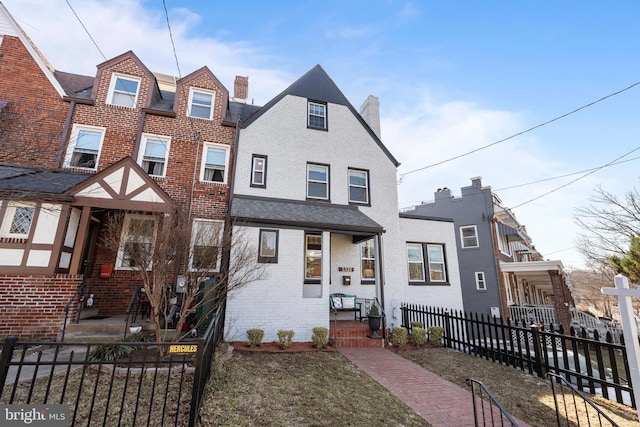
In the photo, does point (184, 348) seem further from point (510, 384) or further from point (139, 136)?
point (139, 136)

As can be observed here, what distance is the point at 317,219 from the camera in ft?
32.5

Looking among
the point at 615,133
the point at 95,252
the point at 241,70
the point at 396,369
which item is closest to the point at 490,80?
the point at 615,133

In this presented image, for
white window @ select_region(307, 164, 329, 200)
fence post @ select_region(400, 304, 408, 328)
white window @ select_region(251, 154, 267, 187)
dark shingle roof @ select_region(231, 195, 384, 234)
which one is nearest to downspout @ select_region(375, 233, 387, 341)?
dark shingle roof @ select_region(231, 195, 384, 234)

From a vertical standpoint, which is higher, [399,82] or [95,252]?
[399,82]

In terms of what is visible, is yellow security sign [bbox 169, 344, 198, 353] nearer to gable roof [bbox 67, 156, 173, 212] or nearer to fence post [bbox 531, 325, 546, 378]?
gable roof [bbox 67, 156, 173, 212]

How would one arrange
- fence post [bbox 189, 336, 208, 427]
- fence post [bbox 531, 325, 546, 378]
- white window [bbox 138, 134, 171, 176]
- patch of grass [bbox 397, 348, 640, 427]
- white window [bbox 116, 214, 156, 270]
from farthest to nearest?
white window [bbox 138, 134, 171, 176], fence post [bbox 531, 325, 546, 378], white window [bbox 116, 214, 156, 270], patch of grass [bbox 397, 348, 640, 427], fence post [bbox 189, 336, 208, 427]

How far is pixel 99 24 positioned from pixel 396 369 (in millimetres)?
10913

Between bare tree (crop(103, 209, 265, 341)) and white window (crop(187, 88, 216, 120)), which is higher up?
white window (crop(187, 88, 216, 120))

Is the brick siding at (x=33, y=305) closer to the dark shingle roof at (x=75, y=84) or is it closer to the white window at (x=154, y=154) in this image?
the white window at (x=154, y=154)

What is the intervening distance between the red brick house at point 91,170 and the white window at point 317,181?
327 centimetres

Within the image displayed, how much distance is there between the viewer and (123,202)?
324 inches

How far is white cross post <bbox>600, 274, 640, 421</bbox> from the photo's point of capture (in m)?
Answer: 3.11

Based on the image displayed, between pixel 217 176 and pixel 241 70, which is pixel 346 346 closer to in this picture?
pixel 217 176

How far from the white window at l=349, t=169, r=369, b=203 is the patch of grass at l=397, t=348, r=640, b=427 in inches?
245
